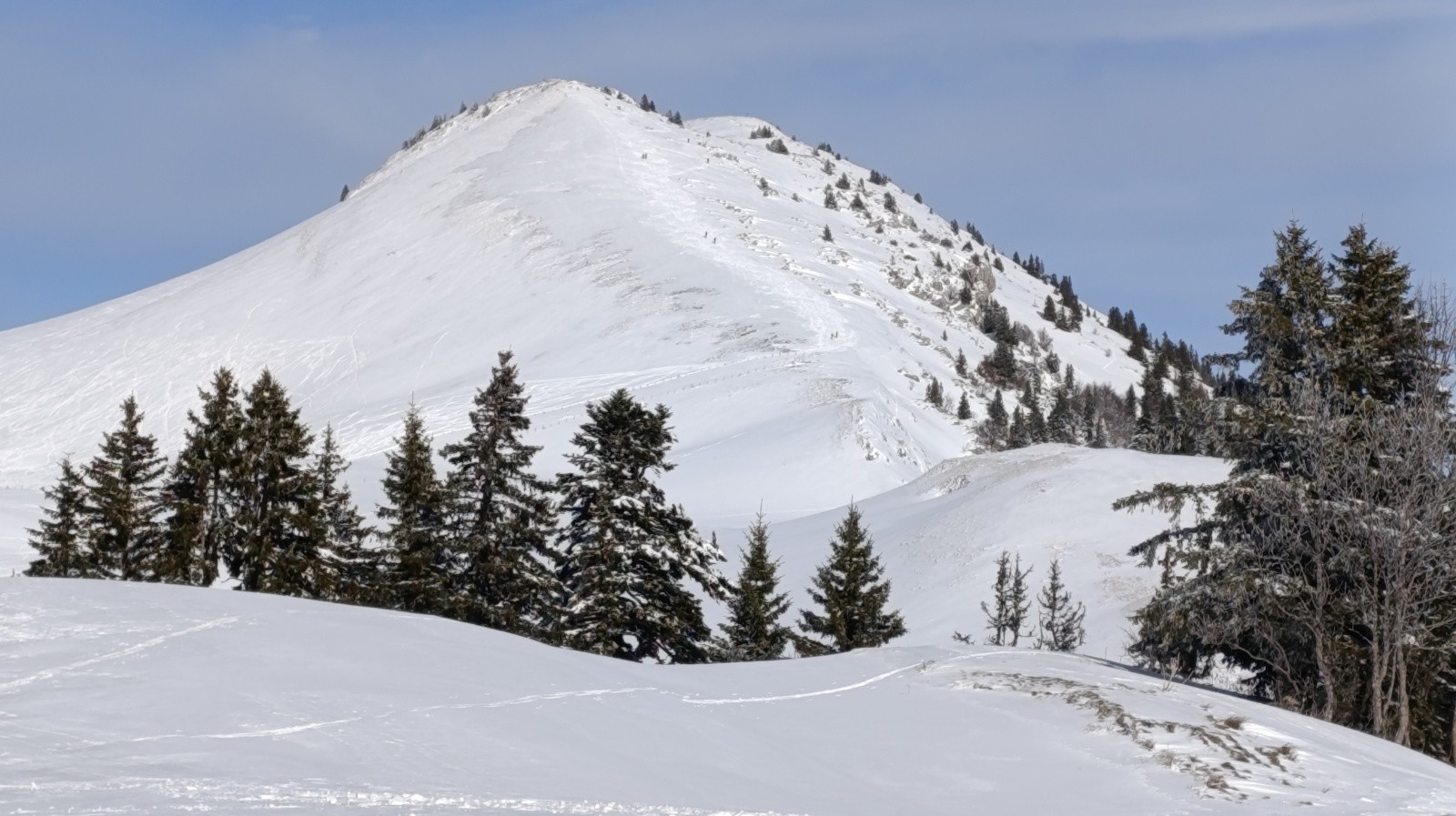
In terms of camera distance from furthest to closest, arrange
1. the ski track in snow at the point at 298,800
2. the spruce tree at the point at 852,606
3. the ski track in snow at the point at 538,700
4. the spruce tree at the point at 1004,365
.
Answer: the spruce tree at the point at 1004,365
the spruce tree at the point at 852,606
the ski track in snow at the point at 538,700
the ski track in snow at the point at 298,800

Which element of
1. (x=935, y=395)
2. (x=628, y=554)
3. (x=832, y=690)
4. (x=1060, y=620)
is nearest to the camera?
(x=832, y=690)

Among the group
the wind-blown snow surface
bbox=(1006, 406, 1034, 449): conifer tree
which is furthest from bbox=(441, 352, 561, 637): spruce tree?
bbox=(1006, 406, 1034, 449): conifer tree

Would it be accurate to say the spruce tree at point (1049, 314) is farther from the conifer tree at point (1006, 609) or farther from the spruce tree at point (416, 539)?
the spruce tree at point (416, 539)

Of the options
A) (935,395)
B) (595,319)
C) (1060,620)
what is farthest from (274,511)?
(595,319)

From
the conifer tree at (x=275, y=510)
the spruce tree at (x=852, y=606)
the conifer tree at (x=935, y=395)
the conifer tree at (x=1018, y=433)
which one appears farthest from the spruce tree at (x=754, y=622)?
the conifer tree at (x=935, y=395)

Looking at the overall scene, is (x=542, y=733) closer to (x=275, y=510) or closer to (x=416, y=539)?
(x=416, y=539)

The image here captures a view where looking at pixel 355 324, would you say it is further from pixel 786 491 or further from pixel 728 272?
pixel 786 491

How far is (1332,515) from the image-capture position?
19.0 meters

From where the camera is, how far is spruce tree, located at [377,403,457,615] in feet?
86.8

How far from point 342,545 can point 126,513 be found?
5678 millimetres

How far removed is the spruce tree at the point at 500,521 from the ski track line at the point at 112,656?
15218mm

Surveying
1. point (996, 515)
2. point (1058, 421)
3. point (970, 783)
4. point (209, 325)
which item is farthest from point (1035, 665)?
point (209, 325)

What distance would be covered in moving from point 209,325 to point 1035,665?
138645 mm

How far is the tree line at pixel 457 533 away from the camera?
81.8 feet
